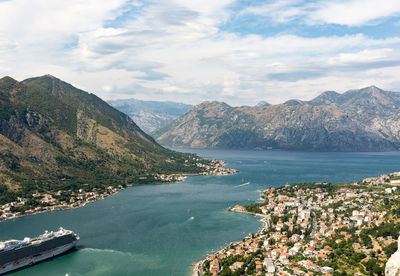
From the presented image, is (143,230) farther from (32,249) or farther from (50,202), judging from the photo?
(50,202)

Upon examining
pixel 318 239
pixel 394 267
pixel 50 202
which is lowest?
pixel 50 202

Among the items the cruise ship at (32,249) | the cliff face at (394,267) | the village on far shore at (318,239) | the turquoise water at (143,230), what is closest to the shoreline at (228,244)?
the village on far shore at (318,239)

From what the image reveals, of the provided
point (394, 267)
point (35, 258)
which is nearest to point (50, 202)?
point (35, 258)

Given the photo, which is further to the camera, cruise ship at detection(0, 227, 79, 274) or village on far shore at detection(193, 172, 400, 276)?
cruise ship at detection(0, 227, 79, 274)

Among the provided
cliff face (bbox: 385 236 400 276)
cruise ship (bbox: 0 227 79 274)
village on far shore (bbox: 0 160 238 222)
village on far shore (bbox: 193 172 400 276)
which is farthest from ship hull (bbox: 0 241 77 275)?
cliff face (bbox: 385 236 400 276)

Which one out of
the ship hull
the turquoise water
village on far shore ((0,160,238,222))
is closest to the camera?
the ship hull

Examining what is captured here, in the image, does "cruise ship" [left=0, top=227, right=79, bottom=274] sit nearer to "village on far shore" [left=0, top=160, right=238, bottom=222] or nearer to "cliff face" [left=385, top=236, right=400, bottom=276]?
"village on far shore" [left=0, top=160, right=238, bottom=222]

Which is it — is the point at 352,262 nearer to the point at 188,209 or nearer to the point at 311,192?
the point at 188,209
